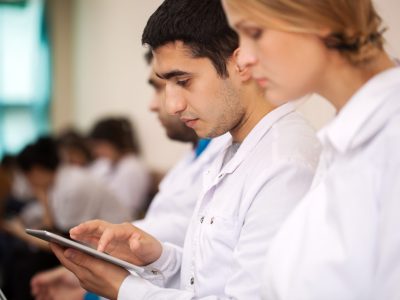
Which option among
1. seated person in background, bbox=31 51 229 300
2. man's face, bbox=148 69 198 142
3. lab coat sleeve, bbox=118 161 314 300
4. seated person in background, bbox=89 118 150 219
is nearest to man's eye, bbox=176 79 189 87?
lab coat sleeve, bbox=118 161 314 300

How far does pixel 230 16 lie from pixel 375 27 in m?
0.25

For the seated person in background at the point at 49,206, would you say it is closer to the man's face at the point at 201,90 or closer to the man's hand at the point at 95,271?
the man's hand at the point at 95,271

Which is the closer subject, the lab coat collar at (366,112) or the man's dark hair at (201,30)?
the lab coat collar at (366,112)

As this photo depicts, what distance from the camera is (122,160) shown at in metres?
5.20

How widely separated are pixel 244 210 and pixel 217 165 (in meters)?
0.26

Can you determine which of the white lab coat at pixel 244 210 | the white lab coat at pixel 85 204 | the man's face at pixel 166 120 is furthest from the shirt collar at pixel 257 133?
the white lab coat at pixel 85 204

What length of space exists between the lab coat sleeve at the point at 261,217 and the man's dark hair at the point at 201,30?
0.29 m

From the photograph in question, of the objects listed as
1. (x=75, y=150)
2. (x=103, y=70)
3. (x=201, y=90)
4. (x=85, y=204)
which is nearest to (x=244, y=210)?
(x=201, y=90)

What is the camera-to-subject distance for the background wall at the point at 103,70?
4941 mm

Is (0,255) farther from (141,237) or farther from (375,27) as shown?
(375,27)

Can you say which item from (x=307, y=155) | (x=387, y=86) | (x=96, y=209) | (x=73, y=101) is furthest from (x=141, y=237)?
(x=73, y=101)

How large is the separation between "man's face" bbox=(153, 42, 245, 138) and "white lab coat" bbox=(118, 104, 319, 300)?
2.9 inches

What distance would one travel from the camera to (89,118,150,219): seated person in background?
480 cm

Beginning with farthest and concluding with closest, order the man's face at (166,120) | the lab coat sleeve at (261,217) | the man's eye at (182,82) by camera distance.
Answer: the man's face at (166,120) < the man's eye at (182,82) < the lab coat sleeve at (261,217)
